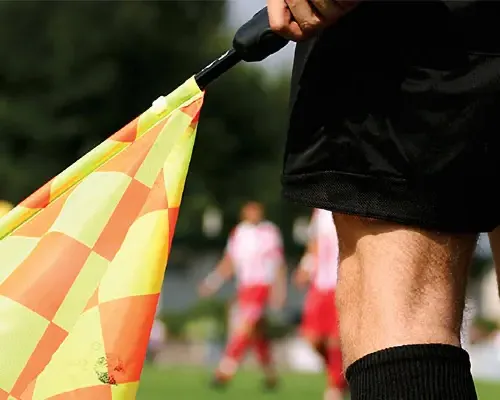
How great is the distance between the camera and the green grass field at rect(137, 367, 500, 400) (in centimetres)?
1021

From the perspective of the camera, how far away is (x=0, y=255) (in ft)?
7.29

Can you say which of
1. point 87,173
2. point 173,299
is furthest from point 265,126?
point 87,173

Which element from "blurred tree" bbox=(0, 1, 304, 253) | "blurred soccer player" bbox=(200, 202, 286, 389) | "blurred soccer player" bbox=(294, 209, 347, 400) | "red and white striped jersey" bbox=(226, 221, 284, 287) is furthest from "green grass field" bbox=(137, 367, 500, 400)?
"blurred tree" bbox=(0, 1, 304, 253)

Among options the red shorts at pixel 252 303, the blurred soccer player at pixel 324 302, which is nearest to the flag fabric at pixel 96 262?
the blurred soccer player at pixel 324 302

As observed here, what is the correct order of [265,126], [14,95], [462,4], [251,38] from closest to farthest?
[462,4], [251,38], [14,95], [265,126]

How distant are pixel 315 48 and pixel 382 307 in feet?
1.40

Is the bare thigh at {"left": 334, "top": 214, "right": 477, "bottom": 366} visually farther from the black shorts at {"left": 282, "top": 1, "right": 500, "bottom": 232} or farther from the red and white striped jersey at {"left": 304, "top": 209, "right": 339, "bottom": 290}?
the red and white striped jersey at {"left": 304, "top": 209, "right": 339, "bottom": 290}

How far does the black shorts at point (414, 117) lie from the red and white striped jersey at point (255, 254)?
11.7 m

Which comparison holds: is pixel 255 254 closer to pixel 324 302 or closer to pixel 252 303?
pixel 252 303

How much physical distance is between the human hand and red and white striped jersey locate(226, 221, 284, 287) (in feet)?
38.2

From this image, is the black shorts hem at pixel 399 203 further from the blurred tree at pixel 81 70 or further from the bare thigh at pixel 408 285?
the blurred tree at pixel 81 70

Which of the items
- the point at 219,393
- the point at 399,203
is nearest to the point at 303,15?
the point at 399,203

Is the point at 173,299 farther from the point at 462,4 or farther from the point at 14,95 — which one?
the point at 462,4

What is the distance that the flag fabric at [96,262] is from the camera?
2.11 meters
